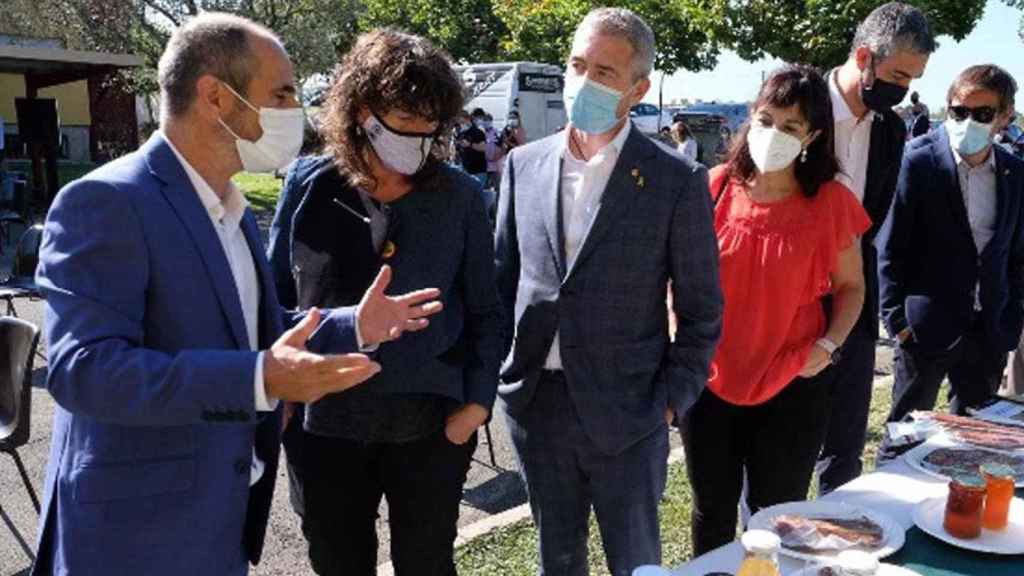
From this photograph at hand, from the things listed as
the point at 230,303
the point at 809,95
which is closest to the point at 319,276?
the point at 230,303

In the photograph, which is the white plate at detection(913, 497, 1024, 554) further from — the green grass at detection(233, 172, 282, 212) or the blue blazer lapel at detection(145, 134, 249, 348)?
the green grass at detection(233, 172, 282, 212)

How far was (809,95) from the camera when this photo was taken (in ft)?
8.24

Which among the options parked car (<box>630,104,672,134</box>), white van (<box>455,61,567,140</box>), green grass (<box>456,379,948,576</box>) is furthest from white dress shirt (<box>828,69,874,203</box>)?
parked car (<box>630,104,672,134</box>)

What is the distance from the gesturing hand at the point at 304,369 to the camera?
1.40 meters

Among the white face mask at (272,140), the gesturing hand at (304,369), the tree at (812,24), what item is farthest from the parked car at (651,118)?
the gesturing hand at (304,369)

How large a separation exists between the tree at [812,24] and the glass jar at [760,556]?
1372cm

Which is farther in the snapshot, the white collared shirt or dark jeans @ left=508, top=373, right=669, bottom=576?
the white collared shirt

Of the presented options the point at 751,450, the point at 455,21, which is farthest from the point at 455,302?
the point at 455,21

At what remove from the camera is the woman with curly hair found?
209cm

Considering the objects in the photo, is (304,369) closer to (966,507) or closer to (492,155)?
(966,507)

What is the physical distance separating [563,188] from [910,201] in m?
1.71

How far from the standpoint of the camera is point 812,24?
14945 millimetres

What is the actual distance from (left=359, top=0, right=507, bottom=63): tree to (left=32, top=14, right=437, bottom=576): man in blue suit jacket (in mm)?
31766

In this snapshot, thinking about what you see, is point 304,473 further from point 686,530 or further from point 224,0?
point 224,0
